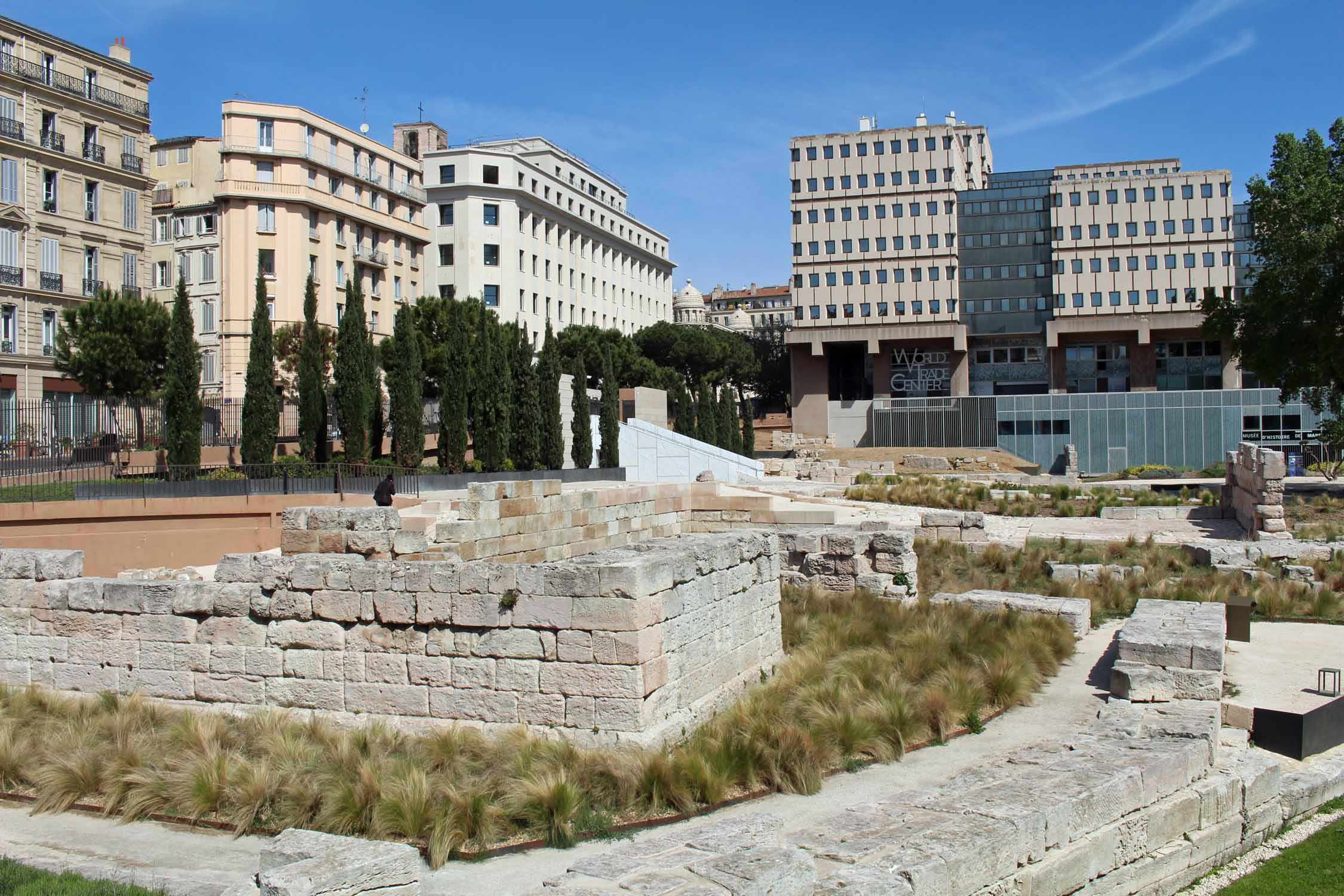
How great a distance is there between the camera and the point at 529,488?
15.5 m

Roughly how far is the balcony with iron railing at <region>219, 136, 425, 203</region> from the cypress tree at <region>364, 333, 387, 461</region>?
77.6 ft

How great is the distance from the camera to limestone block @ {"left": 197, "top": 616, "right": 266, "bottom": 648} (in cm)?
1003

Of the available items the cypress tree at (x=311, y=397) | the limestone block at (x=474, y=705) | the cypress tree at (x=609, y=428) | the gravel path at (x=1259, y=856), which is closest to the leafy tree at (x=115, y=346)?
the cypress tree at (x=311, y=397)

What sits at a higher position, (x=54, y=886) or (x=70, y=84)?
(x=70, y=84)

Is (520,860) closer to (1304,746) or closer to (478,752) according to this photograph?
(478,752)

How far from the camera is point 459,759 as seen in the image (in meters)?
8.10

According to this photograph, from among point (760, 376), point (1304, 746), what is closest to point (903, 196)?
point (760, 376)

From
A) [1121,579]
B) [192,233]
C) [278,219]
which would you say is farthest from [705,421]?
[1121,579]

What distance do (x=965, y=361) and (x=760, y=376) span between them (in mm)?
21628

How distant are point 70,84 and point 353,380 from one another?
66.7 ft

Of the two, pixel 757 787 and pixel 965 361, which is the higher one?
pixel 965 361

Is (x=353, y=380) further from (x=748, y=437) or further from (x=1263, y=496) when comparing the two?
(x=748, y=437)

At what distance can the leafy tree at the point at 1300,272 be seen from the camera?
3048 cm

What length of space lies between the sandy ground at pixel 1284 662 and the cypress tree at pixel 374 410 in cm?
2287
